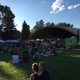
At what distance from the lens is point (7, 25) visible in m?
57.8

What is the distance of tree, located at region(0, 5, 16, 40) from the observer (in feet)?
185

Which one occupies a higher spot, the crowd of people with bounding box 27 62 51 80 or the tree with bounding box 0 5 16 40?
the tree with bounding box 0 5 16 40

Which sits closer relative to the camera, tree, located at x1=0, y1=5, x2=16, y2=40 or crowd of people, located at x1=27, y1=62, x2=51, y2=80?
crowd of people, located at x1=27, y1=62, x2=51, y2=80

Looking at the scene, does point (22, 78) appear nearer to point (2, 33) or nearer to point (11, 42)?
point (11, 42)

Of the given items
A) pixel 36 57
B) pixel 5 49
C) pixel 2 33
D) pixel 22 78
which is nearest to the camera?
pixel 22 78

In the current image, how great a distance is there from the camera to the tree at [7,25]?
56506 millimetres

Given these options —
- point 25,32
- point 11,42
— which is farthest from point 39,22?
point 11,42

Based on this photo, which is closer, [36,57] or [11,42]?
[36,57]

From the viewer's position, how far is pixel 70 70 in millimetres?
9883

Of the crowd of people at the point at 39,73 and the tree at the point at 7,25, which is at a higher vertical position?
the tree at the point at 7,25

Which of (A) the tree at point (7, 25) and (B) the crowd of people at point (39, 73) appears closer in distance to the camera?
(B) the crowd of people at point (39, 73)

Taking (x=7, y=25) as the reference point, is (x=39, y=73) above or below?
below

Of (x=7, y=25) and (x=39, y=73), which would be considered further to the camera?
(x=7, y=25)

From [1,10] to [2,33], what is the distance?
9.77 metres
